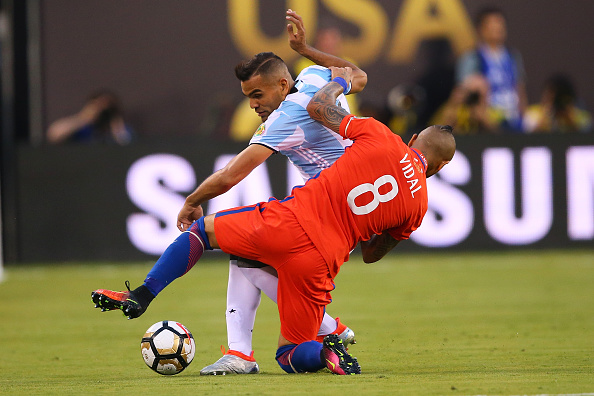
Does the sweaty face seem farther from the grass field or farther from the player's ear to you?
the grass field

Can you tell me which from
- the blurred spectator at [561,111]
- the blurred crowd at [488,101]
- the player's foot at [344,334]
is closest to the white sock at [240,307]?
the player's foot at [344,334]

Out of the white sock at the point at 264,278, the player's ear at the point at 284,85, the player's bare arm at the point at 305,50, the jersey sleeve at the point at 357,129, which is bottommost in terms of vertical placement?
the white sock at the point at 264,278

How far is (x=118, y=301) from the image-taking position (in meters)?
4.95

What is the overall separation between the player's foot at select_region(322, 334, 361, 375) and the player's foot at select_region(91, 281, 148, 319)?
3.43ft

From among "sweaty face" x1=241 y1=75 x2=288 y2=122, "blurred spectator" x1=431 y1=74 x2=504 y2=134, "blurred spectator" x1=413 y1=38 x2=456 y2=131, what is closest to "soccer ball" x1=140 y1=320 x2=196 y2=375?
"sweaty face" x1=241 y1=75 x2=288 y2=122

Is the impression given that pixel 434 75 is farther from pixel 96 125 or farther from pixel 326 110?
pixel 326 110


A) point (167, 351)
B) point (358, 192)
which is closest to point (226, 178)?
point (358, 192)

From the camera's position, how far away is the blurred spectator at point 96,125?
43.9 feet

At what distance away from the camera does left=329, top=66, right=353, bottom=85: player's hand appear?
221 inches

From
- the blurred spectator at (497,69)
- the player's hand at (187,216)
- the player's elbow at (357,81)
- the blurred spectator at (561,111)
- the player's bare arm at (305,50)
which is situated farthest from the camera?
the blurred spectator at (561,111)

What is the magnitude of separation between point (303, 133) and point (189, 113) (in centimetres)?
983

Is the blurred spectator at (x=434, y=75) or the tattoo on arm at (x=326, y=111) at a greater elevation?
the tattoo on arm at (x=326, y=111)

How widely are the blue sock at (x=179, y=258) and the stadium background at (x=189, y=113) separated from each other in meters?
6.83

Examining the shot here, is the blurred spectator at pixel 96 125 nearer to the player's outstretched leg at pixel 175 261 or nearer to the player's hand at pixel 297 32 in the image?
the player's hand at pixel 297 32
